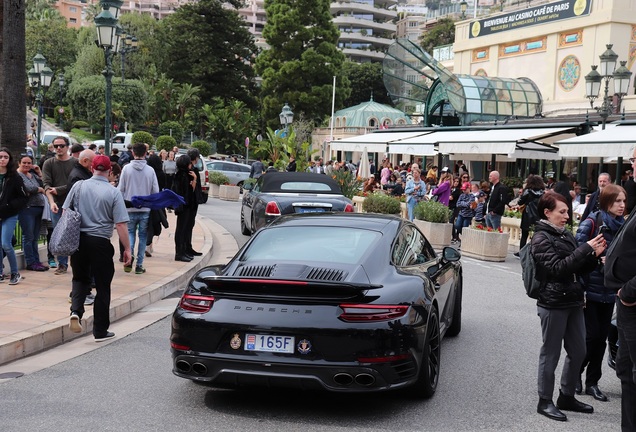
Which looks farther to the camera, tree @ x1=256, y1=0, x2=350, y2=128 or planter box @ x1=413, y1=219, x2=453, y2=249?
tree @ x1=256, y1=0, x2=350, y2=128

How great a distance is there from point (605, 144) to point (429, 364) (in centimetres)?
1519

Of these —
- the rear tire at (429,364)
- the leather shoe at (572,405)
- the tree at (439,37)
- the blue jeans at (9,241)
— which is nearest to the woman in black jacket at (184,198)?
the blue jeans at (9,241)

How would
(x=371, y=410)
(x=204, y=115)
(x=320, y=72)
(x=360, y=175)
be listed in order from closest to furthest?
(x=371, y=410) → (x=360, y=175) → (x=320, y=72) → (x=204, y=115)

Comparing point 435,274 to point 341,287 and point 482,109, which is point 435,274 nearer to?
point 341,287

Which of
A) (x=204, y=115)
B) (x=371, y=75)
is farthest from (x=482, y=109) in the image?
(x=371, y=75)

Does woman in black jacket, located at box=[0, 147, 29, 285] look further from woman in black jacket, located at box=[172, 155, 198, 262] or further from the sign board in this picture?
the sign board

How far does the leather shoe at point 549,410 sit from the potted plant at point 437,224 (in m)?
12.0

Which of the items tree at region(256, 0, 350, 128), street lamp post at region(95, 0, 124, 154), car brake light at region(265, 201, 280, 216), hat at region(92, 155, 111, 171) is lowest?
car brake light at region(265, 201, 280, 216)

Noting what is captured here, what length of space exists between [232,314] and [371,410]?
4.14ft

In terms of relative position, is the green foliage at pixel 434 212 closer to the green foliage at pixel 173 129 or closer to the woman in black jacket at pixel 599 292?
the woman in black jacket at pixel 599 292

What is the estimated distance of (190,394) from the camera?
570 centimetres

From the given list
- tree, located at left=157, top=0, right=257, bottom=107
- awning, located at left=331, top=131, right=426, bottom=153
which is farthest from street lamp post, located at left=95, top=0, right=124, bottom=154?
tree, located at left=157, top=0, right=257, bottom=107

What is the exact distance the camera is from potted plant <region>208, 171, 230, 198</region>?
33.3m

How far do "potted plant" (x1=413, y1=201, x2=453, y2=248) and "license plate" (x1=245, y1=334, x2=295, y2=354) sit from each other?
41.7 feet
